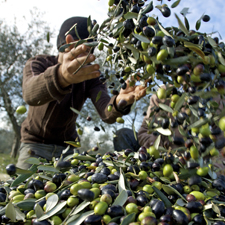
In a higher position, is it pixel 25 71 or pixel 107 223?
pixel 25 71

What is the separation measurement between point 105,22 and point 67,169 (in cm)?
101

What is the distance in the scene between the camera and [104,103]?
300cm

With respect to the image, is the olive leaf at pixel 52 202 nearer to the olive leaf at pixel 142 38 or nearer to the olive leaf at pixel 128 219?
the olive leaf at pixel 128 219

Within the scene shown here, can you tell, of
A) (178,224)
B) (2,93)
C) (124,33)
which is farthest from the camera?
(2,93)

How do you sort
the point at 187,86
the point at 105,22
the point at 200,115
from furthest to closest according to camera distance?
1. the point at 105,22
2. the point at 187,86
3. the point at 200,115

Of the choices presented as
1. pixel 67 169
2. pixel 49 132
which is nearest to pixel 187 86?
pixel 67 169

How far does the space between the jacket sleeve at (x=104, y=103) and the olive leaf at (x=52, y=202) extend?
124 centimetres

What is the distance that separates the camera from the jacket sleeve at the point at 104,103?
240 cm

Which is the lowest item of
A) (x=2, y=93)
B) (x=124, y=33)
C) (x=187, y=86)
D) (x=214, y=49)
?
(x=187, y=86)

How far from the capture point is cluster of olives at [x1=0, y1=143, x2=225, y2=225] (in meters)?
0.82

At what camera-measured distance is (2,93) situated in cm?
1736

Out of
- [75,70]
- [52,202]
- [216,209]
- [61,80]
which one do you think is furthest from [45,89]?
[216,209]

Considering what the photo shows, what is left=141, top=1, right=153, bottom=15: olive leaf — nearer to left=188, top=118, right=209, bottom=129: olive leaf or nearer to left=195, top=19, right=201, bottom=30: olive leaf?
left=195, top=19, right=201, bottom=30: olive leaf

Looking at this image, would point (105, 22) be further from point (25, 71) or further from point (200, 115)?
point (25, 71)
